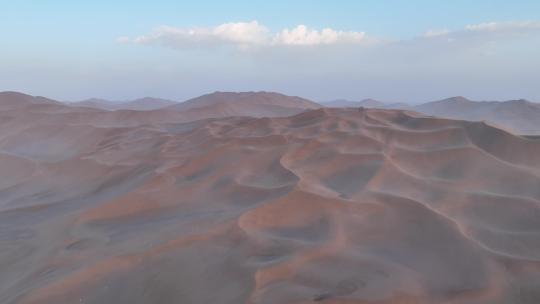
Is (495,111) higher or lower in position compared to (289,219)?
higher

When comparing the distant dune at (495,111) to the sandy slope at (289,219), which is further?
the distant dune at (495,111)

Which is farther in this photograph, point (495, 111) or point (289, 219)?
point (495, 111)

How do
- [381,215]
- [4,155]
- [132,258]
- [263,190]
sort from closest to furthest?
[132,258]
[381,215]
[263,190]
[4,155]

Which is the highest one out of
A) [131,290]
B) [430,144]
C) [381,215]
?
[430,144]

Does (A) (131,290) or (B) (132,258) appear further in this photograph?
(B) (132,258)

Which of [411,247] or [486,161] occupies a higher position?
[486,161]

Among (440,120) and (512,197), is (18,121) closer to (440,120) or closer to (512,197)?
(440,120)

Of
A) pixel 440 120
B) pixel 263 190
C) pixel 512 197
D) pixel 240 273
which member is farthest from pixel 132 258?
pixel 440 120

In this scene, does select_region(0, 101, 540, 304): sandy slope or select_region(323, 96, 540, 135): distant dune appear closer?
select_region(0, 101, 540, 304): sandy slope
